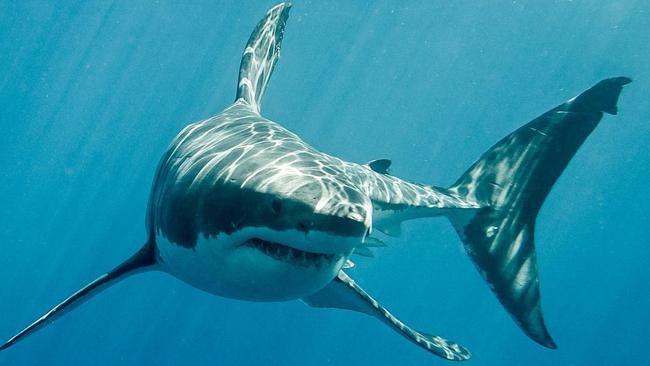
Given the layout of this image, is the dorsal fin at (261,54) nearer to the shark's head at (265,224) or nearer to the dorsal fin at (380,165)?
the dorsal fin at (380,165)

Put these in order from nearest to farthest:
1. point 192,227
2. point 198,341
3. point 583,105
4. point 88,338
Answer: point 192,227 → point 583,105 → point 88,338 → point 198,341

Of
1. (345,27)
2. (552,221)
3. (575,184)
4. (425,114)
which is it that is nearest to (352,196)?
(345,27)

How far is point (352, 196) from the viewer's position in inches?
101

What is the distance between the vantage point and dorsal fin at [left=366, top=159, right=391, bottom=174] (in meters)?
6.12

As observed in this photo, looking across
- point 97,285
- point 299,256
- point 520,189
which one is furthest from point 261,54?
point 299,256

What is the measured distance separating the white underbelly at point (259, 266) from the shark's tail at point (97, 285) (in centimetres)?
108

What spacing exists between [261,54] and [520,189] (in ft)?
11.8

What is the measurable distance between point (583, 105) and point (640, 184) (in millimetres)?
74286

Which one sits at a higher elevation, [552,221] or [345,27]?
[345,27]

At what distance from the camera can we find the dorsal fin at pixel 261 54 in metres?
6.64

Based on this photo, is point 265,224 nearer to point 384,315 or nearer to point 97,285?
point 384,315

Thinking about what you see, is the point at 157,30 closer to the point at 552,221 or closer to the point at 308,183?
the point at 308,183

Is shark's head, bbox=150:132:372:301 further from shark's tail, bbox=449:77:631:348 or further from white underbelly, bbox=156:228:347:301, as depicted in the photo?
shark's tail, bbox=449:77:631:348

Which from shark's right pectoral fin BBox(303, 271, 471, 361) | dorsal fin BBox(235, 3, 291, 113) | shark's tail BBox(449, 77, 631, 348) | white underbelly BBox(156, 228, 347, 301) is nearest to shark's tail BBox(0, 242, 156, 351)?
white underbelly BBox(156, 228, 347, 301)
